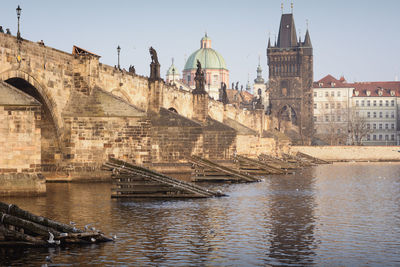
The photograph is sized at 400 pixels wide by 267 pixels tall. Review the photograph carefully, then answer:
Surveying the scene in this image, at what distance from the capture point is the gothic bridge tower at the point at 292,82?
138 m

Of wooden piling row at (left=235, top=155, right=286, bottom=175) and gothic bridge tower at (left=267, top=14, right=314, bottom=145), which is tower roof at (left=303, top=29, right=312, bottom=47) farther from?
wooden piling row at (left=235, top=155, right=286, bottom=175)

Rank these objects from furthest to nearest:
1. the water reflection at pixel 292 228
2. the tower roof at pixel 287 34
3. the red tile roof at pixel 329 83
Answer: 1. the red tile roof at pixel 329 83
2. the tower roof at pixel 287 34
3. the water reflection at pixel 292 228

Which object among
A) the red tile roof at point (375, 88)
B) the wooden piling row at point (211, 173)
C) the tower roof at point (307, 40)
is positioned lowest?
the wooden piling row at point (211, 173)

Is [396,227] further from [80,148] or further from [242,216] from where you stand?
[80,148]

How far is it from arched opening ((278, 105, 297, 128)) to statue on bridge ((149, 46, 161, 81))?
312 ft

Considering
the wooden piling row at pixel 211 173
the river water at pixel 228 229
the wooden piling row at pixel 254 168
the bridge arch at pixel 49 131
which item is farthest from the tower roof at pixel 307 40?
the river water at pixel 228 229

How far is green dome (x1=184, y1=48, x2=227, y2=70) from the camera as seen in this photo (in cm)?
18638

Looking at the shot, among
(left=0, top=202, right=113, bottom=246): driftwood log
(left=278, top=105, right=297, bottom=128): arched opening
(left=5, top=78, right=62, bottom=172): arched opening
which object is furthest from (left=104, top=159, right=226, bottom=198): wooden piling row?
(left=278, top=105, right=297, bottom=128): arched opening

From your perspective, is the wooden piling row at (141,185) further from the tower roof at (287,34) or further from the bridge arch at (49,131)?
the tower roof at (287,34)

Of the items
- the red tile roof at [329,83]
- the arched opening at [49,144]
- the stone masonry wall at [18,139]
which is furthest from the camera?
the red tile roof at [329,83]

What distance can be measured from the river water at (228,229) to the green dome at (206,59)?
524ft

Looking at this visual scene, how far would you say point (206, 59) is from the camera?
186750 mm

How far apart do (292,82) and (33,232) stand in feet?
420

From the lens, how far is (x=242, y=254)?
13.7 metres
